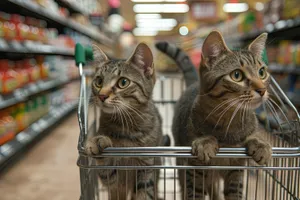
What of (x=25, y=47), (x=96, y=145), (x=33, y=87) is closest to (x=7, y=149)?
(x=33, y=87)

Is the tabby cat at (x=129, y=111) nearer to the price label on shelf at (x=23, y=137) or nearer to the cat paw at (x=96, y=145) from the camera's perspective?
the cat paw at (x=96, y=145)

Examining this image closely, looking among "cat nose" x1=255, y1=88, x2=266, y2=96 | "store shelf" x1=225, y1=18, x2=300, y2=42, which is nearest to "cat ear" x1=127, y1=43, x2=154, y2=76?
"cat nose" x1=255, y1=88, x2=266, y2=96

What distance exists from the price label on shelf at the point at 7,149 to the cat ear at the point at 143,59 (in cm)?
204

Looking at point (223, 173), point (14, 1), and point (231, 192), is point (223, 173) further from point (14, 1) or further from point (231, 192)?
point (14, 1)

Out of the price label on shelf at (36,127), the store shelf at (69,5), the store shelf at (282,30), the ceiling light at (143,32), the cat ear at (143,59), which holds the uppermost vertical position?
the ceiling light at (143,32)

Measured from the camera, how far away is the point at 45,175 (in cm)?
263

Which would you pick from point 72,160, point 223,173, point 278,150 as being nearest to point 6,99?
point 72,160

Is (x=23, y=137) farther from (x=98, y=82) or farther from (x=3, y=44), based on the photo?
(x=98, y=82)

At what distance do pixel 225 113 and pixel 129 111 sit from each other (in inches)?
15.3

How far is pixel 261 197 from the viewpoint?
5.33ft

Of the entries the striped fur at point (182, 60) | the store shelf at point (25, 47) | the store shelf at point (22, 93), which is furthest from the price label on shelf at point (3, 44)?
the striped fur at point (182, 60)

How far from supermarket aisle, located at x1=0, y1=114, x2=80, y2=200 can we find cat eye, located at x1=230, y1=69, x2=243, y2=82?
5.50 ft

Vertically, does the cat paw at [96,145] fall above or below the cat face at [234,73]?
below

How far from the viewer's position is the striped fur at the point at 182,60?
185cm
